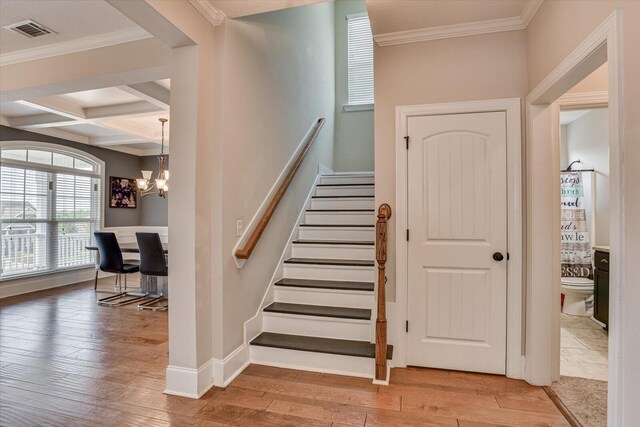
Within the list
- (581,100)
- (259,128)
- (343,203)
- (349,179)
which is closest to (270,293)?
(259,128)

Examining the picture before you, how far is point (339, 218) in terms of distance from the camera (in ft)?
12.9

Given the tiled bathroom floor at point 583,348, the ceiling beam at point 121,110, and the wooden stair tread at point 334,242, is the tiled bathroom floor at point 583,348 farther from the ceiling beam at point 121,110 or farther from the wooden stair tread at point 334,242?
the ceiling beam at point 121,110

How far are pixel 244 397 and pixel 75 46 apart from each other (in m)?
3.04

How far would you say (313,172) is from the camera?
4.53 m

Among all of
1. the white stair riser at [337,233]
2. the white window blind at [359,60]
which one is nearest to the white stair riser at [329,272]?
the white stair riser at [337,233]

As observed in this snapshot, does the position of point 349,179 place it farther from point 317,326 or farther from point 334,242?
point 317,326

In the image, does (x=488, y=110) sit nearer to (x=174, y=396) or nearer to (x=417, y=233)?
(x=417, y=233)

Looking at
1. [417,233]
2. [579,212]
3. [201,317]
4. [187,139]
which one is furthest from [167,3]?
[579,212]

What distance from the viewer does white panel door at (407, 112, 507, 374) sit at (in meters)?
2.41

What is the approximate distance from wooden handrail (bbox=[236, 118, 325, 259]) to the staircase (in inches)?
26.6

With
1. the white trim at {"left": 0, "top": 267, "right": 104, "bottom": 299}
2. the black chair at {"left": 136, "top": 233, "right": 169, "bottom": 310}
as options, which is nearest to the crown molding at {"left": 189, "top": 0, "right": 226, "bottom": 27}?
the black chair at {"left": 136, "top": 233, "right": 169, "bottom": 310}

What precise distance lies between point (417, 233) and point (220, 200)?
4.87 feet

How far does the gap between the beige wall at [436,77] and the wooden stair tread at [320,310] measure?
1.07ft

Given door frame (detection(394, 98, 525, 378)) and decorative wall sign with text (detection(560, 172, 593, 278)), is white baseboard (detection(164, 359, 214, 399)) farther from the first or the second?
decorative wall sign with text (detection(560, 172, 593, 278))
